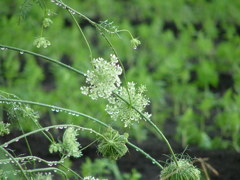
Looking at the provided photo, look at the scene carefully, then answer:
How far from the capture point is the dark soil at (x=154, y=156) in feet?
12.9

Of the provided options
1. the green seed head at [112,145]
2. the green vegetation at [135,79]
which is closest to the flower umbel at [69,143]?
the green vegetation at [135,79]

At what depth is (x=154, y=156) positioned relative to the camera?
4172 millimetres

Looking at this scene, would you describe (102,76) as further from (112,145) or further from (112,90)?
(112,145)

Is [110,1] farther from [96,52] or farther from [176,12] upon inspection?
[96,52]

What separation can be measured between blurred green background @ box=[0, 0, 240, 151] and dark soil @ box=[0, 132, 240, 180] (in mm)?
133

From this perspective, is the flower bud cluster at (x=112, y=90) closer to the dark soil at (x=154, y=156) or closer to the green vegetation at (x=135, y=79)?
the green vegetation at (x=135, y=79)

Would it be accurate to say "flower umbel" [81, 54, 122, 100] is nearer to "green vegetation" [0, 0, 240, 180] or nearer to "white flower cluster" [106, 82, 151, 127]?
"green vegetation" [0, 0, 240, 180]

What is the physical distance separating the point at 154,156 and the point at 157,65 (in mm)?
2025

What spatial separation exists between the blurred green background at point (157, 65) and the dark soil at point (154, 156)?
13 centimetres

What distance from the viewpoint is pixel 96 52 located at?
629 centimetres

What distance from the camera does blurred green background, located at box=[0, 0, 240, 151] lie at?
4.40 m

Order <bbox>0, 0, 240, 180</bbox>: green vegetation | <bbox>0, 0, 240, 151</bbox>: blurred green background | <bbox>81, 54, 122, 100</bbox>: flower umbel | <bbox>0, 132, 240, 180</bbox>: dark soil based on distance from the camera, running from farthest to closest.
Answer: <bbox>0, 0, 240, 151</bbox>: blurred green background
<bbox>0, 132, 240, 180</bbox>: dark soil
<bbox>0, 0, 240, 180</bbox>: green vegetation
<bbox>81, 54, 122, 100</bbox>: flower umbel

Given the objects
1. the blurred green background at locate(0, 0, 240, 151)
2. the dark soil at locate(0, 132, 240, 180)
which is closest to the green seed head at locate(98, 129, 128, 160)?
the blurred green background at locate(0, 0, 240, 151)

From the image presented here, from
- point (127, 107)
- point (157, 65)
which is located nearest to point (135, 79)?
point (157, 65)
